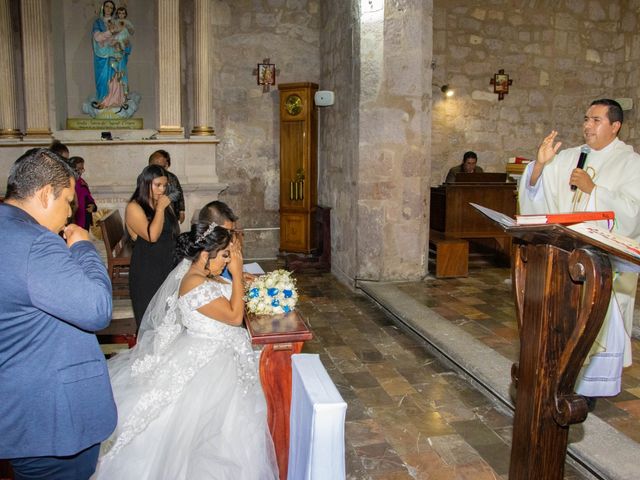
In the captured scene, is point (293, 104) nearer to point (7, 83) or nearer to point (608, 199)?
point (7, 83)

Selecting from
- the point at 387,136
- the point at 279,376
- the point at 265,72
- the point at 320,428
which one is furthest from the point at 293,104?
the point at 320,428

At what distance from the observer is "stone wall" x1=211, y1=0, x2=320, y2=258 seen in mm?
8570

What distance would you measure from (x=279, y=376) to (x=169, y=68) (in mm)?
5971

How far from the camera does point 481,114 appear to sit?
988 centimetres

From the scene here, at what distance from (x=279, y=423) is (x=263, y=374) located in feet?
0.77

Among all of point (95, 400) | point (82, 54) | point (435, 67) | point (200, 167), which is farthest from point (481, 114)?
point (95, 400)

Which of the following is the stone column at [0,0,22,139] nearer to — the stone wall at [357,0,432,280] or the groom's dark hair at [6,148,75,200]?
the stone wall at [357,0,432,280]

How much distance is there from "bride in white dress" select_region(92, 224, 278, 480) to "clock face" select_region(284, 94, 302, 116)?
18.3 feet

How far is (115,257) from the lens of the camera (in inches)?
196

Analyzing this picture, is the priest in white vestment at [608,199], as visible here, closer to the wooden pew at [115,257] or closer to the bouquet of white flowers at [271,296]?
the bouquet of white flowers at [271,296]

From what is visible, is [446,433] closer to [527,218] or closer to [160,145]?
[527,218]

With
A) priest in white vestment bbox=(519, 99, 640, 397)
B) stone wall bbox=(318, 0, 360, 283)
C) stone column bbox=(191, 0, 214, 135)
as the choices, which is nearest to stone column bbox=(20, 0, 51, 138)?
stone column bbox=(191, 0, 214, 135)

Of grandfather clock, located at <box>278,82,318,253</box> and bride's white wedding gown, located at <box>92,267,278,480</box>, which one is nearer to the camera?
bride's white wedding gown, located at <box>92,267,278,480</box>

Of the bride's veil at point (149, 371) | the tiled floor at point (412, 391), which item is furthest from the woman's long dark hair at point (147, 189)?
A: the tiled floor at point (412, 391)
